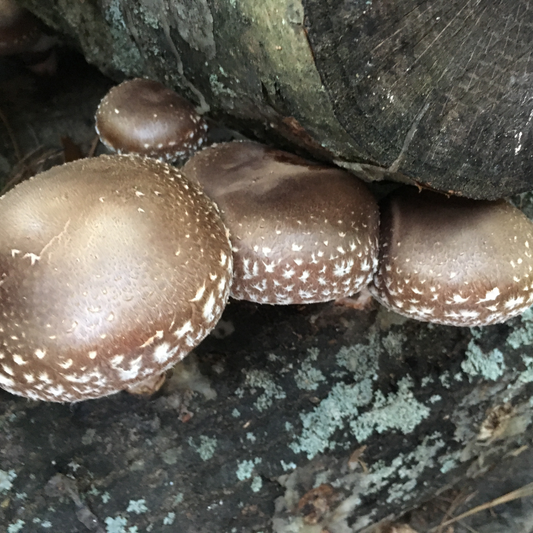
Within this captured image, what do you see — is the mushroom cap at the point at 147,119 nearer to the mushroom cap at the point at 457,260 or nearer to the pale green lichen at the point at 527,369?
the mushroom cap at the point at 457,260

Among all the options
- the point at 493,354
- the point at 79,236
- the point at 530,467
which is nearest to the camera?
the point at 79,236

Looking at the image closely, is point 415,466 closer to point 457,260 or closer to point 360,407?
point 360,407

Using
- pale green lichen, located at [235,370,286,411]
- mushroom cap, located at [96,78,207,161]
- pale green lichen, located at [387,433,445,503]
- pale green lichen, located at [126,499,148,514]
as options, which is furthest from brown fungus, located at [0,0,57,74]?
pale green lichen, located at [387,433,445,503]

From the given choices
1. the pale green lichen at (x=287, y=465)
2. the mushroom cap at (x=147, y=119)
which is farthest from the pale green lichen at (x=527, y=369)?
the mushroom cap at (x=147, y=119)

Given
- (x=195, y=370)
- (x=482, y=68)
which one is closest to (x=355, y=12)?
(x=482, y=68)

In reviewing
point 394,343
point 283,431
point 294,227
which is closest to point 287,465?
point 283,431

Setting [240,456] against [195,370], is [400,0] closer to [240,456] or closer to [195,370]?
[195,370]
